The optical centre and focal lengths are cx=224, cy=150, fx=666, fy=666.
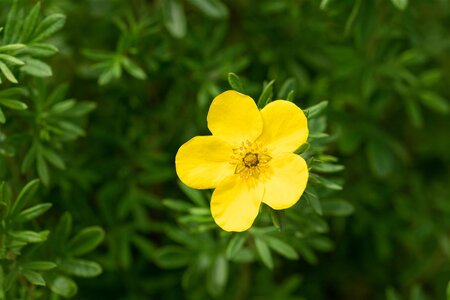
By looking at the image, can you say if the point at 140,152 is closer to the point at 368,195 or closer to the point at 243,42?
the point at 243,42

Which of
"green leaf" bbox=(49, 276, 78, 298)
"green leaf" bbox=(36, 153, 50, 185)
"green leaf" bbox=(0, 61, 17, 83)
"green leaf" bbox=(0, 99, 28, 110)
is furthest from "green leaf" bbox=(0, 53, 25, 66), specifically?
"green leaf" bbox=(49, 276, 78, 298)

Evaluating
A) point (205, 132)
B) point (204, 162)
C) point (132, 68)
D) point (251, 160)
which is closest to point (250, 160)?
point (251, 160)

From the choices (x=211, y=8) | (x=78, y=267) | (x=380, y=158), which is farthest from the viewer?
(x=380, y=158)

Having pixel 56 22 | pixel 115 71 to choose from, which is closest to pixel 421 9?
pixel 115 71

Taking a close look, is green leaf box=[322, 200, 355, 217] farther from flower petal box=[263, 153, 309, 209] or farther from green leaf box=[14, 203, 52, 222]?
Answer: green leaf box=[14, 203, 52, 222]

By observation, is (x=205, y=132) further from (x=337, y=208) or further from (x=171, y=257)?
(x=337, y=208)

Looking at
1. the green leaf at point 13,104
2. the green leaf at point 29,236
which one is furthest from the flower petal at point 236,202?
the green leaf at point 13,104

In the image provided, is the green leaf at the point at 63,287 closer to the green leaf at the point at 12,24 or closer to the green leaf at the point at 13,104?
the green leaf at the point at 13,104
